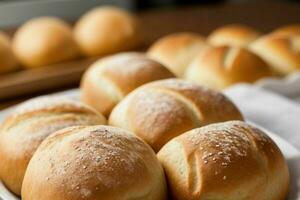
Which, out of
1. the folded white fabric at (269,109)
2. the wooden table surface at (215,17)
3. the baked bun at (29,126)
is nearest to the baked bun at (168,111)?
the baked bun at (29,126)

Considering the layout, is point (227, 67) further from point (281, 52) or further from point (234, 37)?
point (234, 37)

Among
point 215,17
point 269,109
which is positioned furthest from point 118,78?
point 215,17

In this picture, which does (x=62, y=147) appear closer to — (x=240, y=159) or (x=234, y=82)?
(x=240, y=159)

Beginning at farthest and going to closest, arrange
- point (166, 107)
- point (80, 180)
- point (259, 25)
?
point (259, 25), point (166, 107), point (80, 180)

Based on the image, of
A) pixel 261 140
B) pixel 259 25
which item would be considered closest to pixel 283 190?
pixel 261 140

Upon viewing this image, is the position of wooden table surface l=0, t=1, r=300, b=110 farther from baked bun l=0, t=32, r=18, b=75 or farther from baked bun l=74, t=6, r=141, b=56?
baked bun l=0, t=32, r=18, b=75
